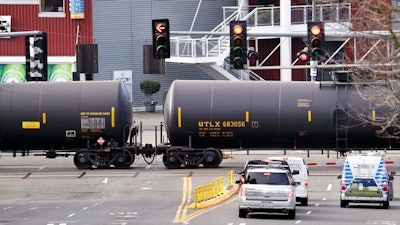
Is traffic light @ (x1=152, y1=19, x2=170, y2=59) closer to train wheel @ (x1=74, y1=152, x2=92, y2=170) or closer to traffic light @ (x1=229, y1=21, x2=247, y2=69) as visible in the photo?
traffic light @ (x1=229, y1=21, x2=247, y2=69)

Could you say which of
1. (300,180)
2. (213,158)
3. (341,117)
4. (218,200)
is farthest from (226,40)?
(300,180)

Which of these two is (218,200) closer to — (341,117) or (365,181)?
(365,181)

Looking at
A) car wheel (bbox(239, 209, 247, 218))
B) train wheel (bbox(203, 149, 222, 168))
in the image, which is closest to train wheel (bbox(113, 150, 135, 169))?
train wheel (bbox(203, 149, 222, 168))

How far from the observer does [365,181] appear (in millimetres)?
38594

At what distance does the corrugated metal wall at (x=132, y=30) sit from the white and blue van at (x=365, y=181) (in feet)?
134

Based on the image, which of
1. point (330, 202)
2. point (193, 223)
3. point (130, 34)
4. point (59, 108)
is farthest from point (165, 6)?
point (193, 223)

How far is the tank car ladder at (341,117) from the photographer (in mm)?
51344

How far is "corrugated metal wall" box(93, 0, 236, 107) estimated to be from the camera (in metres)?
78.2

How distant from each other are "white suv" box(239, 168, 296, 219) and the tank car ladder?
55.9 ft

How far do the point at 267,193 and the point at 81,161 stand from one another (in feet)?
66.4

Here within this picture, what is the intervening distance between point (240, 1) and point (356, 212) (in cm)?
4213

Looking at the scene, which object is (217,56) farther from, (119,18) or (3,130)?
(3,130)

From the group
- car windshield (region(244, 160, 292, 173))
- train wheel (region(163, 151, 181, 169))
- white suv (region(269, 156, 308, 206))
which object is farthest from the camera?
train wheel (region(163, 151, 181, 169))

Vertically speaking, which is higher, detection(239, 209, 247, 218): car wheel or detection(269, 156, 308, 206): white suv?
detection(269, 156, 308, 206): white suv
